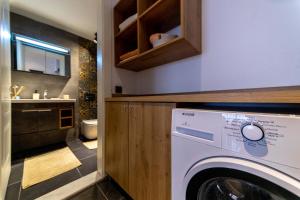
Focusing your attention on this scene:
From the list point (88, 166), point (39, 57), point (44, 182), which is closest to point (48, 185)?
point (44, 182)

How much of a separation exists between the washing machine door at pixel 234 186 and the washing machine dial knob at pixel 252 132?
0.08m

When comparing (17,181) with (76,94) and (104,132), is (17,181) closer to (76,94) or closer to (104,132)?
(104,132)

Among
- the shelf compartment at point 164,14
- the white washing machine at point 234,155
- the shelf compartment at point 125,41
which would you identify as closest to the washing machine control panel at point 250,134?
the white washing machine at point 234,155

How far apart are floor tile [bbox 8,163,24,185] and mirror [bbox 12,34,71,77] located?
1393mm

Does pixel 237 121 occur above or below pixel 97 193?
above

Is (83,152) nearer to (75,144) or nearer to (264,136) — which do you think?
(75,144)

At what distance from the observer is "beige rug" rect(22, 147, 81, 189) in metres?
1.37

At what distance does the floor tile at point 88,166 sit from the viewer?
60.2 inches

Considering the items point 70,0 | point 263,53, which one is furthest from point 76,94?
point 263,53

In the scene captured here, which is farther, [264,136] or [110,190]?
[110,190]

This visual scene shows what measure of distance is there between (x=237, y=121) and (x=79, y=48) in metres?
3.14

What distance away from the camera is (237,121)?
43 cm

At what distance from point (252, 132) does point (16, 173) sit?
2102 millimetres

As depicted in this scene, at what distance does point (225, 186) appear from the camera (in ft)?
1.76
